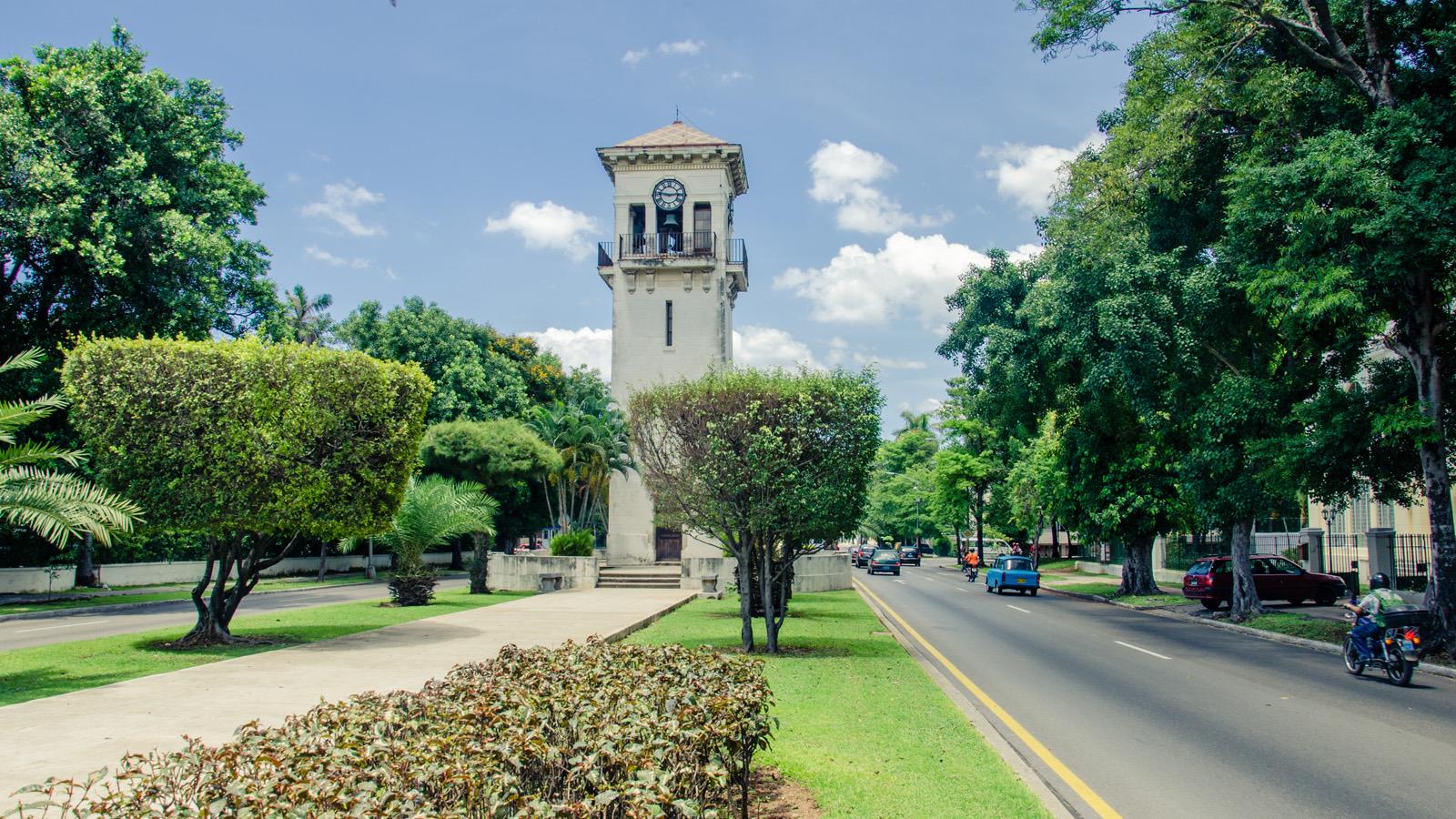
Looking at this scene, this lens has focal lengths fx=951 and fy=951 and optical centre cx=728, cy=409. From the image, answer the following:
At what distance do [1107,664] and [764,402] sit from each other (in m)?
6.78

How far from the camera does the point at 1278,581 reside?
93.2 ft

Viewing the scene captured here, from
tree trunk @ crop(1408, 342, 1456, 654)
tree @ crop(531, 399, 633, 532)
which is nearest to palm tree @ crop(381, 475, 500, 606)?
tree @ crop(531, 399, 633, 532)

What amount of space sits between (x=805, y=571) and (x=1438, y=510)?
65.8 feet

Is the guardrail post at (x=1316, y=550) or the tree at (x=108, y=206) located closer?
the tree at (x=108, y=206)

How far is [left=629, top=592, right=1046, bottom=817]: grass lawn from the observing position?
6.62 meters

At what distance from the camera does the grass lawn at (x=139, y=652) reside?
39.4 ft

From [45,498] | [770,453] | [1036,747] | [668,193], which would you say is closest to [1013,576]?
[668,193]

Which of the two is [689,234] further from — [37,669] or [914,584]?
[37,669]

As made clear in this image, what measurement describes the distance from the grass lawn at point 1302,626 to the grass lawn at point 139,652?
18.9m

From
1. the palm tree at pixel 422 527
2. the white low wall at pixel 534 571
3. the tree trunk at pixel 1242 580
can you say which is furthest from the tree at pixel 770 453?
the white low wall at pixel 534 571

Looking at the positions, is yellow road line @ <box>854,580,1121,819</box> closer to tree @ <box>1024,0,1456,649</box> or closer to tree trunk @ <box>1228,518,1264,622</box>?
tree @ <box>1024,0,1456,649</box>

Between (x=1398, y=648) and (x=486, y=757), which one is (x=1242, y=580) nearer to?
(x=1398, y=648)

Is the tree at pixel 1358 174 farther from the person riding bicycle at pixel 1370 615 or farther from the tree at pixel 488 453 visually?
the tree at pixel 488 453

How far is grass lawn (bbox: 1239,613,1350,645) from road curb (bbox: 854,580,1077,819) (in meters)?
9.77
